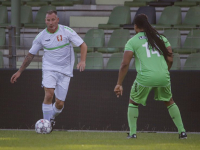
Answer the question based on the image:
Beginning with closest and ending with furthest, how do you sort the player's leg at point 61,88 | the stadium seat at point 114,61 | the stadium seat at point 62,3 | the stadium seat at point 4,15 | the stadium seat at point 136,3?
1. the player's leg at point 61,88
2. the stadium seat at point 114,61
3. the stadium seat at point 136,3
4. the stadium seat at point 4,15
5. the stadium seat at point 62,3

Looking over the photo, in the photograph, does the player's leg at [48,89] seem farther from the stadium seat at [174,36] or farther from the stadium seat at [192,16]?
the stadium seat at [192,16]

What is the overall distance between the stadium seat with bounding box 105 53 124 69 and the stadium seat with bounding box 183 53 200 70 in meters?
1.39

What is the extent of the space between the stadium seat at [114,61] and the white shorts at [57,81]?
6.07 feet

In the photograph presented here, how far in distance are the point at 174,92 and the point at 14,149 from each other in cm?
434

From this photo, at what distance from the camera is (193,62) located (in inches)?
406

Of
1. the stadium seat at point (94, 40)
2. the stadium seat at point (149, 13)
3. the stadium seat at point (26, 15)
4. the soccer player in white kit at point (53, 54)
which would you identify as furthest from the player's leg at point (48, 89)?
the stadium seat at point (26, 15)

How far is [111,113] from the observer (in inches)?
400

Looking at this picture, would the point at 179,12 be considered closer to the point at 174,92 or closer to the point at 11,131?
the point at 174,92

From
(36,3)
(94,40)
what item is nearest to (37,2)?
(36,3)

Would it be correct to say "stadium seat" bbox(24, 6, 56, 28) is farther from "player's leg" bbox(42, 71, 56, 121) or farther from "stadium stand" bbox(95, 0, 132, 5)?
"player's leg" bbox(42, 71, 56, 121)

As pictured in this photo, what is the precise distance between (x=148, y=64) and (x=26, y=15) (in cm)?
789

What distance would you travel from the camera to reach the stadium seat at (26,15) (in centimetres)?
1466

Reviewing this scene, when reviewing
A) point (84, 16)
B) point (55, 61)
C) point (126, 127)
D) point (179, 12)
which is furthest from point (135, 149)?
point (84, 16)

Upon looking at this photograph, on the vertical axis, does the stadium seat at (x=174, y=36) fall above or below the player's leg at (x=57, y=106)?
above
